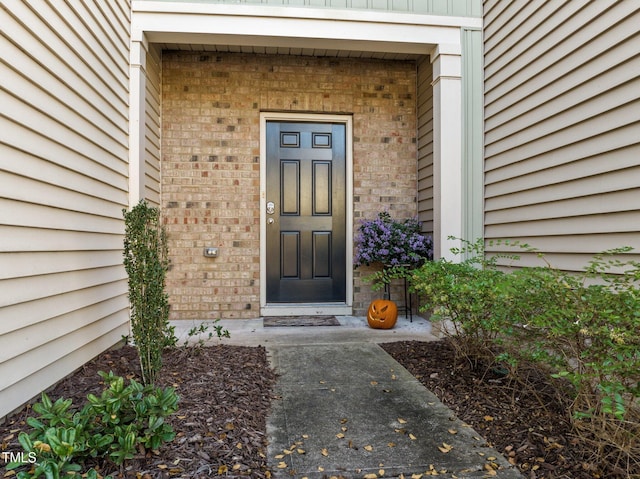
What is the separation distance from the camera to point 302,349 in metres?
3.06

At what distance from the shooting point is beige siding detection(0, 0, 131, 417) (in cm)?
179

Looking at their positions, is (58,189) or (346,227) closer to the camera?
(58,189)

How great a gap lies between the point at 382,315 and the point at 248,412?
199 cm

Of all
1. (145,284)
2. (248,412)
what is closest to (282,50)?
(145,284)

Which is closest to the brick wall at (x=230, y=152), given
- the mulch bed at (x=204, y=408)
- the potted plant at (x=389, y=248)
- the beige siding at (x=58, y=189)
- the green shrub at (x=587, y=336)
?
the potted plant at (x=389, y=248)

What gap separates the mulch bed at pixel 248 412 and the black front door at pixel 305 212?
56.0 inches

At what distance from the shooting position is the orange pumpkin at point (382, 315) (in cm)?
374

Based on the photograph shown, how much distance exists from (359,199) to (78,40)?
2.68 m

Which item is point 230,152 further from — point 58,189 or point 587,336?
point 587,336

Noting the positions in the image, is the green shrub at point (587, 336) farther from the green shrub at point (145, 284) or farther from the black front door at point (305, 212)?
the black front door at point (305, 212)

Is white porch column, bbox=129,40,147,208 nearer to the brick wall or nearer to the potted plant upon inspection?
the brick wall

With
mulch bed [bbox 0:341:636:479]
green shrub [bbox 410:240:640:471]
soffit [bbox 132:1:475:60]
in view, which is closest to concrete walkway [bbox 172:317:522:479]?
mulch bed [bbox 0:341:636:479]

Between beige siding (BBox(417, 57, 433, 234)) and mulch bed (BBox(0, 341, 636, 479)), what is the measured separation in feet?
5.29

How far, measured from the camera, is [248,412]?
1.94 m
